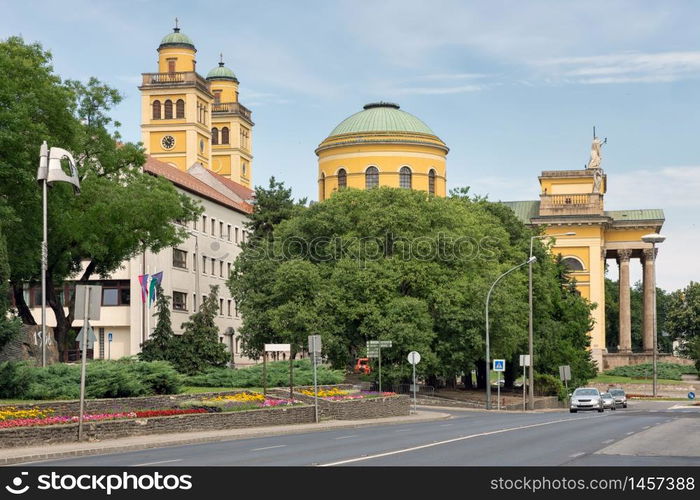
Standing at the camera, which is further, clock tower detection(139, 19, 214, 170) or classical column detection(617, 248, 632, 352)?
clock tower detection(139, 19, 214, 170)

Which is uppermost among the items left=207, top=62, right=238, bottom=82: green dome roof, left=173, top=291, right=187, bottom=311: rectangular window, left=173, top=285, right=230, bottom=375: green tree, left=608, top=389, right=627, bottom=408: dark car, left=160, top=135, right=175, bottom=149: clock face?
left=207, top=62, right=238, bottom=82: green dome roof

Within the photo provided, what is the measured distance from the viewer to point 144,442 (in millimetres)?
29219

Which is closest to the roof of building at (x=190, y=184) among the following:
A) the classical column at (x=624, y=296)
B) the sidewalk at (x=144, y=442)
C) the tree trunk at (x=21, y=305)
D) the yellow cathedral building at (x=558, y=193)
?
the yellow cathedral building at (x=558, y=193)

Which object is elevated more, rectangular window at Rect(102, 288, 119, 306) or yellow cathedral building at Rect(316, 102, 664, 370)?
yellow cathedral building at Rect(316, 102, 664, 370)

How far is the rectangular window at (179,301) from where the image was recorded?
300 feet

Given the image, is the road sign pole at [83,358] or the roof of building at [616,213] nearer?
the road sign pole at [83,358]

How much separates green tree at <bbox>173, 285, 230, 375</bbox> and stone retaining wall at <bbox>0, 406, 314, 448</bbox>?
10692 millimetres

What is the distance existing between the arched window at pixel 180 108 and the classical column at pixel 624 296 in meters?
48.6

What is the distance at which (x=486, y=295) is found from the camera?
65.8 meters

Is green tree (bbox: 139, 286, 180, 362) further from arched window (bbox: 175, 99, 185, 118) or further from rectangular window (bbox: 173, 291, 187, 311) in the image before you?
arched window (bbox: 175, 99, 185, 118)

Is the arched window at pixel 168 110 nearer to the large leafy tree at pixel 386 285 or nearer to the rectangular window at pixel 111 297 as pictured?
the rectangular window at pixel 111 297

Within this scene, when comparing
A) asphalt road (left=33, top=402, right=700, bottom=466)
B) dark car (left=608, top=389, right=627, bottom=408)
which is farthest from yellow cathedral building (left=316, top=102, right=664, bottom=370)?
asphalt road (left=33, top=402, right=700, bottom=466)

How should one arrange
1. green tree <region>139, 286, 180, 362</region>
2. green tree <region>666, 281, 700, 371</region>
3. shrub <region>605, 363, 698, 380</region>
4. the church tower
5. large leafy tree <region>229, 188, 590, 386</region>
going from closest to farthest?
1. green tree <region>139, 286, 180, 362</region>
2. large leafy tree <region>229, 188, 590, 386</region>
3. shrub <region>605, 363, 698, 380</region>
4. green tree <region>666, 281, 700, 371</region>
5. the church tower

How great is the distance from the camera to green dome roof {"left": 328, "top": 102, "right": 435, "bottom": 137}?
103312 millimetres
